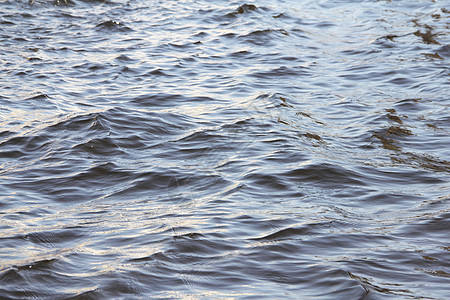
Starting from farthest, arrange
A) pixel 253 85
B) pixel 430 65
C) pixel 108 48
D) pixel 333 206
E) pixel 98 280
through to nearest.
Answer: pixel 108 48, pixel 430 65, pixel 253 85, pixel 333 206, pixel 98 280

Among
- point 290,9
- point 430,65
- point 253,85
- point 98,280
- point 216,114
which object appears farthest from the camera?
point 290,9

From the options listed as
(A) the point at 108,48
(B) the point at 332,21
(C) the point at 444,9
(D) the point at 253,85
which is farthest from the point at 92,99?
(C) the point at 444,9

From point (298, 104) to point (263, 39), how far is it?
386 centimetres

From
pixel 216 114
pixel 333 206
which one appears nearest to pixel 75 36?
pixel 216 114

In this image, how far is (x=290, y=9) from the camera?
1435 centimetres

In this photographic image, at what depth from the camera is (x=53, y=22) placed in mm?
12648

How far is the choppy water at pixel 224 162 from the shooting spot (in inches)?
160

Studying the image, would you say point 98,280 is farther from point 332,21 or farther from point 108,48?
point 332,21

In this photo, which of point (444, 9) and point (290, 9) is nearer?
point (444, 9)

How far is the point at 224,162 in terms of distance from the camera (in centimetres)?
616

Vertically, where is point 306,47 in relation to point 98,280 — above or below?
below

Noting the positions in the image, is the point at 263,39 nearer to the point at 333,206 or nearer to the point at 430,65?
the point at 430,65

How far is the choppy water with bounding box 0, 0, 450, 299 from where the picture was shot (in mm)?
4059

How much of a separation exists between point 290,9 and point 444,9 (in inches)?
136
